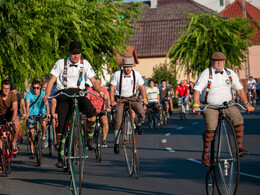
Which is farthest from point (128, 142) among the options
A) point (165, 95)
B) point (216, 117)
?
point (165, 95)

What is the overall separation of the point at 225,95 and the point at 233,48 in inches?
1243

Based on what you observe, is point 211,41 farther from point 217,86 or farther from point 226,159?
point 226,159

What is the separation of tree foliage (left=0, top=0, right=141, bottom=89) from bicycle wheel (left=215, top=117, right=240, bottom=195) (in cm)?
818

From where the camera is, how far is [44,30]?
17766 mm

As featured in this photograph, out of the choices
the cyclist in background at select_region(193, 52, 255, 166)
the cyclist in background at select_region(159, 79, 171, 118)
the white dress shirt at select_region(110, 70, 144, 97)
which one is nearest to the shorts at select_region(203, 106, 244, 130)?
the cyclist in background at select_region(193, 52, 255, 166)

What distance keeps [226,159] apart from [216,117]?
675 millimetres

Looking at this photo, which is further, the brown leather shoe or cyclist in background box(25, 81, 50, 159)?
A: cyclist in background box(25, 81, 50, 159)

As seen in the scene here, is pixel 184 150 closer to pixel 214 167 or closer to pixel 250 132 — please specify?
pixel 250 132

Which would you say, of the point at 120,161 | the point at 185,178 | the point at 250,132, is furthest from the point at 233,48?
the point at 185,178

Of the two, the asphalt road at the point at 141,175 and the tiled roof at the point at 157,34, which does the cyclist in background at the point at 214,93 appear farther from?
the tiled roof at the point at 157,34

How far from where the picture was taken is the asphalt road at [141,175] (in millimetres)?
8508

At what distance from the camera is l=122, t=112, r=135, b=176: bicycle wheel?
995 cm

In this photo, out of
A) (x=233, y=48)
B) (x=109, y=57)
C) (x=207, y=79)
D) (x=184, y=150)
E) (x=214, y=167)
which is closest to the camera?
(x=214, y=167)

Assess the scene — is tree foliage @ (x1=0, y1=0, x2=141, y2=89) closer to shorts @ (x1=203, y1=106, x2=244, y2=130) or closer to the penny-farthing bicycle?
shorts @ (x1=203, y1=106, x2=244, y2=130)
